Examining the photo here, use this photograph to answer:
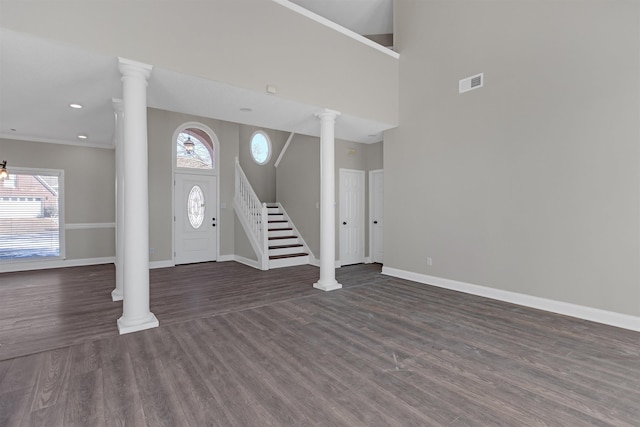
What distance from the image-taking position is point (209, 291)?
5062 mm

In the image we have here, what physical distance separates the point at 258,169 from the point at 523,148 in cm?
688

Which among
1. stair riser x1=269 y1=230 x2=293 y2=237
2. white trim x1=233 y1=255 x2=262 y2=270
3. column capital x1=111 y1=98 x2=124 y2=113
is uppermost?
column capital x1=111 y1=98 x2=124 y2=113

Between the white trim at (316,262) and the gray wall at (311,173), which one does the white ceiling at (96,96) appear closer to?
the gray wall at (311,173)

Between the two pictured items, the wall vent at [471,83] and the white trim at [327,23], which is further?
the wall vent at [471,83]

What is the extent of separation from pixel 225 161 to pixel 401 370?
266 inches

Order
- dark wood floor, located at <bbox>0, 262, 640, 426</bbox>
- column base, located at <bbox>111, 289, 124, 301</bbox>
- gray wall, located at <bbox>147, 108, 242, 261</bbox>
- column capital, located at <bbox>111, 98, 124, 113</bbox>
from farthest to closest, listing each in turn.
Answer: gray wall, located at <bbox>147, 108, 242, 261</bbox> → column base, located at <bbox>111, 289, 124, 301</bbox> → column capital, located at <bbox>111, 98, 124, 113</bbox> → dark wood floor, located at <bbox>0, 262, 640, 426</bbox>

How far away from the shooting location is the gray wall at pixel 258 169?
9492mm

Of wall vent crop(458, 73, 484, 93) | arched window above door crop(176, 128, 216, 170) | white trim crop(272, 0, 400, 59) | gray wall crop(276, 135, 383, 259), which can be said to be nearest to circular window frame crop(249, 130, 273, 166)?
gray wall crop(276, 135, 383, 259)

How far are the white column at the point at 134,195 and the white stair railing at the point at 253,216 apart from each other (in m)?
3.35

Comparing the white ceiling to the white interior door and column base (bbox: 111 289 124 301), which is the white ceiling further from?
column base (bbox: 111 289 124 301)

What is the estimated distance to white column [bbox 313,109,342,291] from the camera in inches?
205

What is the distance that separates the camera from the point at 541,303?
165 inches

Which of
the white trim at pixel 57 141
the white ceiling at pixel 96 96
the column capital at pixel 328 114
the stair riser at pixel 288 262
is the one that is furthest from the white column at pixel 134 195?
the white trim at pixel 57 141

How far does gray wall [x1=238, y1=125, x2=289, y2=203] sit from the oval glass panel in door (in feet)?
6.55
